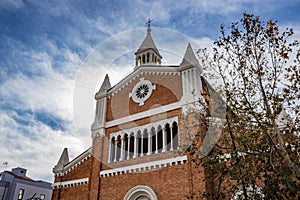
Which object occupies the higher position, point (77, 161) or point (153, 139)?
point (153, 139)

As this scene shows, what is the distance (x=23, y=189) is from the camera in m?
34.8

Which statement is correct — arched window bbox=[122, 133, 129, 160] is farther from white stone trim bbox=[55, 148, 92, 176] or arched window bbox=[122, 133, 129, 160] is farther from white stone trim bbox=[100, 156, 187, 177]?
white stone trim bbox=[55, 148, 92, 176]

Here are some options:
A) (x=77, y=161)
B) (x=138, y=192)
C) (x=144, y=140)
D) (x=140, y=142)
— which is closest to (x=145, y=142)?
(x=144, y=140)

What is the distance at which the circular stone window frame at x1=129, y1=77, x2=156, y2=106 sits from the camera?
63.1ft

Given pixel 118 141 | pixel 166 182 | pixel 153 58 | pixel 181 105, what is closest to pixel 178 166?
pixel 166 182

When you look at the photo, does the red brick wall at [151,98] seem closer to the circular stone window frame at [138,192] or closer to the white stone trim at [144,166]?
the white stone trim at [144,166]

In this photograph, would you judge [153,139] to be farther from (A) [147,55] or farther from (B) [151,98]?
(A) [147,55]

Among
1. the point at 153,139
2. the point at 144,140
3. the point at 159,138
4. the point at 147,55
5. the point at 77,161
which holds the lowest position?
the point at 77,161

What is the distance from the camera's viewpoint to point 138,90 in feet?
65.9

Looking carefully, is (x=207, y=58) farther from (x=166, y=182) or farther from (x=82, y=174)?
(x=82, y=174)

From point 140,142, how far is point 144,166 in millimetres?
2035

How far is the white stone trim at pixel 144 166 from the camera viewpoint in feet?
51.5

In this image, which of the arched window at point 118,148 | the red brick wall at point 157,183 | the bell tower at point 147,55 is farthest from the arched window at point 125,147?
the bell tower at point 147,55

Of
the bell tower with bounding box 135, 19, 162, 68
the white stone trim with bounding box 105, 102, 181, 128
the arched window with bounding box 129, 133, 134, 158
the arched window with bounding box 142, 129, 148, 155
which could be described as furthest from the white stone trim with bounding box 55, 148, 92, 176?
the bell tower with bounding box 135, 19, 162, 68
